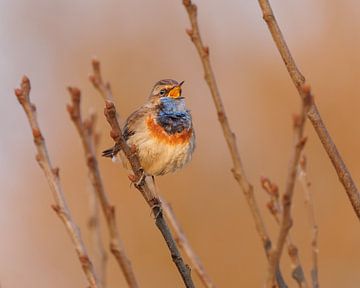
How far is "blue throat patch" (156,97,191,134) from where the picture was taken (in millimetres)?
3154

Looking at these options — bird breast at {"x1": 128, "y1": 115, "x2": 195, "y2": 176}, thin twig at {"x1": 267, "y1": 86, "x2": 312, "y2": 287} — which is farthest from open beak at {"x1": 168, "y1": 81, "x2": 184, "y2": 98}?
thin twig at {"x1": 267, "y1": 86, "x2": 312, "y2": 287}

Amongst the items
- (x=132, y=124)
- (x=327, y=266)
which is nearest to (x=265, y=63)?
(x=327, y=266)

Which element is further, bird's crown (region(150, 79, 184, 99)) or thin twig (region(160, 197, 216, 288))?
bird's crown (region(150, 79, 184, 99))

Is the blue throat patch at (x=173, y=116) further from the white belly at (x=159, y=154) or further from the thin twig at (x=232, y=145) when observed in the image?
the thin twig at (x=232, y=145)

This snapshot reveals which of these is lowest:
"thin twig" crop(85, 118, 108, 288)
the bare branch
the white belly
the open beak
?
"thin twig" crop(85, 118, 108, 288)

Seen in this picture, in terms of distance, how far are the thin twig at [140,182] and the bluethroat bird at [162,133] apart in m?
0.65

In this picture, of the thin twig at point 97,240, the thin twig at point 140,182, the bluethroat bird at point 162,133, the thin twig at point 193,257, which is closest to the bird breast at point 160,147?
the bluethroat bird at point 162,133

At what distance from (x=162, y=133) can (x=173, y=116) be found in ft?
0.38

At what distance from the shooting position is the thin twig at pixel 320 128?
178 cm

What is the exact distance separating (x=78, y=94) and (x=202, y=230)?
6.92 meters

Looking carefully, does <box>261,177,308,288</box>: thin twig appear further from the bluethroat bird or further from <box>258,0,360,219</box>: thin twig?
the bluethroat bird

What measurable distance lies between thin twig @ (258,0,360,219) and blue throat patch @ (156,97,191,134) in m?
1.32

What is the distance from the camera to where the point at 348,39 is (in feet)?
31.3

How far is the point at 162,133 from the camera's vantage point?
3.13 metres
